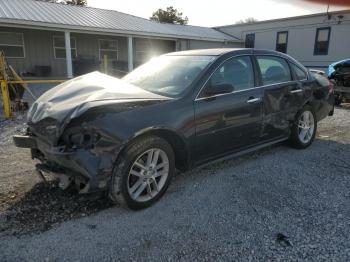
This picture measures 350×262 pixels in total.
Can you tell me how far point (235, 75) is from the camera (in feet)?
13.4

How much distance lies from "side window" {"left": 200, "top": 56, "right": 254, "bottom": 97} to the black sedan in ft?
0.04

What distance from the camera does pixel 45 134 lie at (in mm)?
3070

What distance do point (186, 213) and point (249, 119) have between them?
1668 millimetres

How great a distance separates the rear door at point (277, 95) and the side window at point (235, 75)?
0.23 meters

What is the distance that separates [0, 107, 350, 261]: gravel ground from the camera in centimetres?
256

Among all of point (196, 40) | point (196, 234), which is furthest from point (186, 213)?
point (196, 40)

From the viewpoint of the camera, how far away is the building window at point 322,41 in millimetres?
18062

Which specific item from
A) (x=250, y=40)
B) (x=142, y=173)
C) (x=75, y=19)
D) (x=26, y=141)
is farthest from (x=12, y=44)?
(x=250, y=40)

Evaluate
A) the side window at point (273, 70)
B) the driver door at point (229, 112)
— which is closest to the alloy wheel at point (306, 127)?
the side window at point (273, 70)

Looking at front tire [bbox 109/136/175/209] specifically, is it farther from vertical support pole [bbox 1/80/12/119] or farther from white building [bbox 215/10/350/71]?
white building [bbox 215/10/350/71]

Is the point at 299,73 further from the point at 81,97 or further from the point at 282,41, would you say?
the point at 282,41

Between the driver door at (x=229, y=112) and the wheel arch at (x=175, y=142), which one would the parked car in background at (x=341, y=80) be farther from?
the wheel arch at (x=175, y=142)

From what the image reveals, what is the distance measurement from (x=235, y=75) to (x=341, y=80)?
8.03 meters

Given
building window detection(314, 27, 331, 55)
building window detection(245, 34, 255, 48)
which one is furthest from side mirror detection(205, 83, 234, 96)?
building window detection(245, 34, 255, 48)
